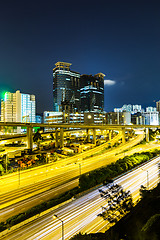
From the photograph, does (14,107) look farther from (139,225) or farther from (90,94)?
(139,225)

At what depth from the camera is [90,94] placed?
170 metres

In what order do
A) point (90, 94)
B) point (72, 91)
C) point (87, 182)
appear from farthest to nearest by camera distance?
point (90, 94) < point (72, 91) < point (87, 182)

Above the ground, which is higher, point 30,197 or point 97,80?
point 97,80

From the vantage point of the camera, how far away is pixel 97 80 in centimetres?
18425

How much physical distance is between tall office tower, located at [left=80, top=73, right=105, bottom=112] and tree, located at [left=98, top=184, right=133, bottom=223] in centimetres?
15329

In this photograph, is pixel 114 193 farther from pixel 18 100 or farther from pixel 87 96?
pixel 87 96

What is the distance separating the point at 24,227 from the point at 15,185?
10064 mm

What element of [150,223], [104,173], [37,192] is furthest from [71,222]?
[104,173]

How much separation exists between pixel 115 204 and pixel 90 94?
529ft

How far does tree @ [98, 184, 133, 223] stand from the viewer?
12.7 m

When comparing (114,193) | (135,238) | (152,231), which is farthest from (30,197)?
(152,231)

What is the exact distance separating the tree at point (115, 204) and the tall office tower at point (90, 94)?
6035 inches

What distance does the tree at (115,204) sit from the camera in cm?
1272

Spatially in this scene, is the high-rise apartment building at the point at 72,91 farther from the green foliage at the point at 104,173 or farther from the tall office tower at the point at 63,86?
the green foliage at the point at 104,173
